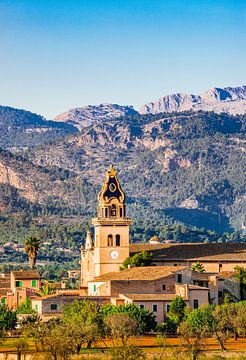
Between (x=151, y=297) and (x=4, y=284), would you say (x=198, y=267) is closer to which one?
(x=151, y=297)

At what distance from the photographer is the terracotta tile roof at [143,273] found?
13479cm

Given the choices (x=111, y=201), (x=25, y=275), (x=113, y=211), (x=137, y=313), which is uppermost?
(x=111, y=201)

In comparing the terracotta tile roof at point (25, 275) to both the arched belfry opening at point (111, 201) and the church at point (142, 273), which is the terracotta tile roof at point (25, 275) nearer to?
the church at point (142, 273)

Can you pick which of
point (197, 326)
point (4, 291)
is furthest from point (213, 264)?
point (197, 326)

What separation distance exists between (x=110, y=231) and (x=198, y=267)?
1101cm

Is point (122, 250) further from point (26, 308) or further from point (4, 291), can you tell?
point (26, 308)

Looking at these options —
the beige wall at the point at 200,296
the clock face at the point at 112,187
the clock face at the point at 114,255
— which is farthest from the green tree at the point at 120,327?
the clock face at the point at 112,187

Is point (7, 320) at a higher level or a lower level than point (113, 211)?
lower

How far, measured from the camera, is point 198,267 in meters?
146

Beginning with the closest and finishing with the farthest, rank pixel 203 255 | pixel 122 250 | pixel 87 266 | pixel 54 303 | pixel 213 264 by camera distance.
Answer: pixel 54 303, pixel 213 264, pixel 122 250, pixel 203 255, pixel 87 266

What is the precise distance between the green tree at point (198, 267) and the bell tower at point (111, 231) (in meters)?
7.69

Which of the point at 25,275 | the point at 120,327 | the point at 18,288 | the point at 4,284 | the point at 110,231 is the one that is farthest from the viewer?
the point at 4,284

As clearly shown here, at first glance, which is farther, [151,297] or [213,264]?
[213,264]

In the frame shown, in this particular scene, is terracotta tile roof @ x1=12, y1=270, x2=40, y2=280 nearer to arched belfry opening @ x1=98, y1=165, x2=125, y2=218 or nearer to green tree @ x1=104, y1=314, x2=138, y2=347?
arched belfry opening @ x1=98, y1=165, x2=125, y2=218
